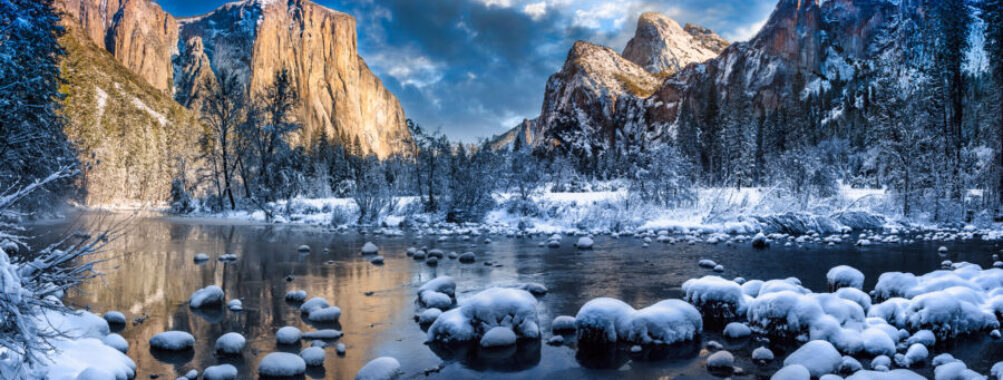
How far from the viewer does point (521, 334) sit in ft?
20.9

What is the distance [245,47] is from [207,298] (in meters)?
180

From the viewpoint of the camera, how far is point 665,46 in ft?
591

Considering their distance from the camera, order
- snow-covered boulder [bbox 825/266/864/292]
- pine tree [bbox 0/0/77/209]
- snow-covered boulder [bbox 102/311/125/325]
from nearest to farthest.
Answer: snow-covered boulder [bbox 102/311/125/325], snow-covered boulder [bbox 825/266/864/292], pine tree [bbox 0/0/77/209]

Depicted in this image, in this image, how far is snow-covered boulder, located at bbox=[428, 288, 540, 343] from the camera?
20.7 feet

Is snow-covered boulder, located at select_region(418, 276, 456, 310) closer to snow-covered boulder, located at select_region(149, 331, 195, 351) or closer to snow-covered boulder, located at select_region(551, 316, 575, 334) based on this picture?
snow-covered boulder, located at select_region(551, 316, 575, 334)

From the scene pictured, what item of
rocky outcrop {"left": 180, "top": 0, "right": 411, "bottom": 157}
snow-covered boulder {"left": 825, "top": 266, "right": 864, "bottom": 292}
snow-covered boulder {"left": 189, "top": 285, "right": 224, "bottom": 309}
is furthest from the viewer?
rocky outcrop {"left": 180, "top": 0, "right": 411, "bottom": 157}

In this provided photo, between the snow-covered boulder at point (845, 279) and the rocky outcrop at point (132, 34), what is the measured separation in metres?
182

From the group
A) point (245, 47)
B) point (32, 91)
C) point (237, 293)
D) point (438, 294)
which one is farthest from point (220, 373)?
point (245, 47)

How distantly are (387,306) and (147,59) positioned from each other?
19084cm

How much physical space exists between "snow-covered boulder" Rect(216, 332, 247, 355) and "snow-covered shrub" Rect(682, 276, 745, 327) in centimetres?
598

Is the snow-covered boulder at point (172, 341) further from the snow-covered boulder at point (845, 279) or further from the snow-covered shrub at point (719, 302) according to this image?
the snow-covered boulder at point (845, 279)

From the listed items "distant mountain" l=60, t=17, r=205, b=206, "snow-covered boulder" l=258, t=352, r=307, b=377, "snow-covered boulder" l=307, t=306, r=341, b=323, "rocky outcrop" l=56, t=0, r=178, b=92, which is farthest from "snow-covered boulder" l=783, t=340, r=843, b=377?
"rocky outcrop" l=56, t=0, r=178, b=92

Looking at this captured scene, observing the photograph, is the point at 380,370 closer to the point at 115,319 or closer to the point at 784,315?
the point at 115,319

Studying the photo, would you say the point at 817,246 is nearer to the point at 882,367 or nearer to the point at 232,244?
the point at 882,367
